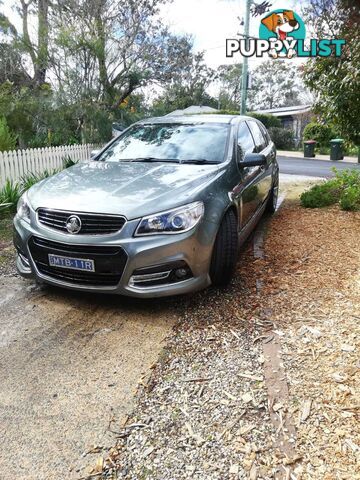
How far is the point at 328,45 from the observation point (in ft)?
21.4

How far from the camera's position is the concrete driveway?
2.02m

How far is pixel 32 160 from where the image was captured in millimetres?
7777

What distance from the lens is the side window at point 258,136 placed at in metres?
5.59

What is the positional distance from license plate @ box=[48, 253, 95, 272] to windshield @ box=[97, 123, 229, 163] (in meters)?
1.60

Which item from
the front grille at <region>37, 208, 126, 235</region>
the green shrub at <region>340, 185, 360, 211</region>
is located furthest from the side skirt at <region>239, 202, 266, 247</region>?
the green shrub at <region>340, 185, 360, 211</region>

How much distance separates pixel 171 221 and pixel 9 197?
4503 millimetres

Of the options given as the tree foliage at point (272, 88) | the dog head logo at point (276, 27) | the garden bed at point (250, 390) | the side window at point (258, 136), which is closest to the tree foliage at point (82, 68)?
the dog head logo at point (276, 27)

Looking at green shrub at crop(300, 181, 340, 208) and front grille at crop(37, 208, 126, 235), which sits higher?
front grille at crop(37, 208, 126, 235)

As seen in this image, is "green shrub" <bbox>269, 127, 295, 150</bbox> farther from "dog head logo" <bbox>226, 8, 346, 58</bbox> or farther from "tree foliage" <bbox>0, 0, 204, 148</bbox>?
"tree foliage" <bbox>0, 0, 204, 148</bbox>

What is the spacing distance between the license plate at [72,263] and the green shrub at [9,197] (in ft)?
11.7

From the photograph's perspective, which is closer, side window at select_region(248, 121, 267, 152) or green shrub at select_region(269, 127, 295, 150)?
side window at select_region(248, 121, 267, 152)

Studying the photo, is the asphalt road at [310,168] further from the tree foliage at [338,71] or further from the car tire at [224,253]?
the car tire at [224,253]

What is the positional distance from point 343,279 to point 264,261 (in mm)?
893

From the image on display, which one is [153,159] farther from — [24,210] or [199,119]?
[24,210]
